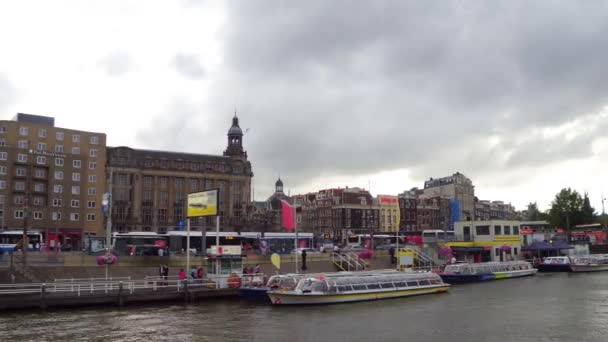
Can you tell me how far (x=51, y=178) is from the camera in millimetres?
117125

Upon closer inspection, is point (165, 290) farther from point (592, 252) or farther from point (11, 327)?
point (592, 252)

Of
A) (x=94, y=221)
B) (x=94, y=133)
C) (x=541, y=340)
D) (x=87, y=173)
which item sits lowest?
(x=541, y=340)

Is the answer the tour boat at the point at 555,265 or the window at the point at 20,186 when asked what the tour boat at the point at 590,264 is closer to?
the tour boat at the point at 555,265

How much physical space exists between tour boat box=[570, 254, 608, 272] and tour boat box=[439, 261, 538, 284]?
15.3 metres

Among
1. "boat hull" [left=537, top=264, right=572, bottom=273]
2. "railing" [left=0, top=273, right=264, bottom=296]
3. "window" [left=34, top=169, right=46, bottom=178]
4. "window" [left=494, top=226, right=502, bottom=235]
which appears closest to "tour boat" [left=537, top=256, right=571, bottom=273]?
"boat hull" [left=537, top=264, right=572, bottom=273]

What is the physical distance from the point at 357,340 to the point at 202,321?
13.4 meters

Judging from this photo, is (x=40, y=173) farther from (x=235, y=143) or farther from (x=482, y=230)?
(x=482, y=230)

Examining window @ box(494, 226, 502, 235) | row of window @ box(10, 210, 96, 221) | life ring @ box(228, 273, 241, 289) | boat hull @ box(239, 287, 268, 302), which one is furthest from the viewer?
row of window @ box(10, 210, 96, 221)

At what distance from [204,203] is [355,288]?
19694 mm

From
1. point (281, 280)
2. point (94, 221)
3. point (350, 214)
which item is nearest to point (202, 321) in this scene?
point (281, 280)

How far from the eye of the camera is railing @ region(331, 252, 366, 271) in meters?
80.3

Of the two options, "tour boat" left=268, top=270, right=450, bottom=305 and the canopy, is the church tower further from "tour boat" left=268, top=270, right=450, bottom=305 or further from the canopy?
"tour boat" left=268, top=270, right=450, bottom=305

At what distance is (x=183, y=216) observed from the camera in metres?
154

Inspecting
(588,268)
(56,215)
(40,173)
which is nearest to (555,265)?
(588,268)
